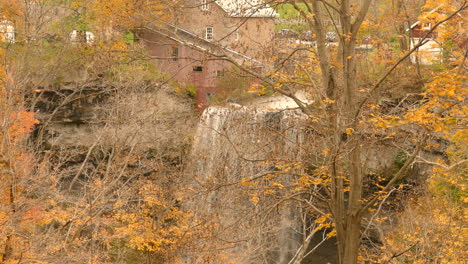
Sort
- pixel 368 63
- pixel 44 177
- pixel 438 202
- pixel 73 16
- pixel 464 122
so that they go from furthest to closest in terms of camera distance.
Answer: pixel 73 16 < pixel 368 63 < pixel 438 202 < pixel 44 177 < pixel 464 122

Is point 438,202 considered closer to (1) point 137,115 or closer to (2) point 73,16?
(1) point 137,115

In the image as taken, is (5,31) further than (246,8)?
Yes

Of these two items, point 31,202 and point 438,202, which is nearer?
point 31,202

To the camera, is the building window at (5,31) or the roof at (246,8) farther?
the building window at (5,31)

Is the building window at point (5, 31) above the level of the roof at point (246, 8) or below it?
above

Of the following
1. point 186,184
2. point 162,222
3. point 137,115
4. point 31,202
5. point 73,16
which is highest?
point 73,16

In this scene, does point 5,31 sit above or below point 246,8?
above

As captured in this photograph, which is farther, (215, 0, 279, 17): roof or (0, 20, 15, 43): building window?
(0, 20, 15, 43): building window

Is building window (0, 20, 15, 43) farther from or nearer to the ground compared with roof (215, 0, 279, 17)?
farther from the ground

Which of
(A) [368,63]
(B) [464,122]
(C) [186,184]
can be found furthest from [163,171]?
(B) [464,122]

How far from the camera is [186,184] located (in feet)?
58.4

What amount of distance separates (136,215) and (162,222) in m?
0.98

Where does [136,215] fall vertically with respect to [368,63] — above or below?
below

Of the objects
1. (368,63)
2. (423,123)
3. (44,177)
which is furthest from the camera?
(368,63)
